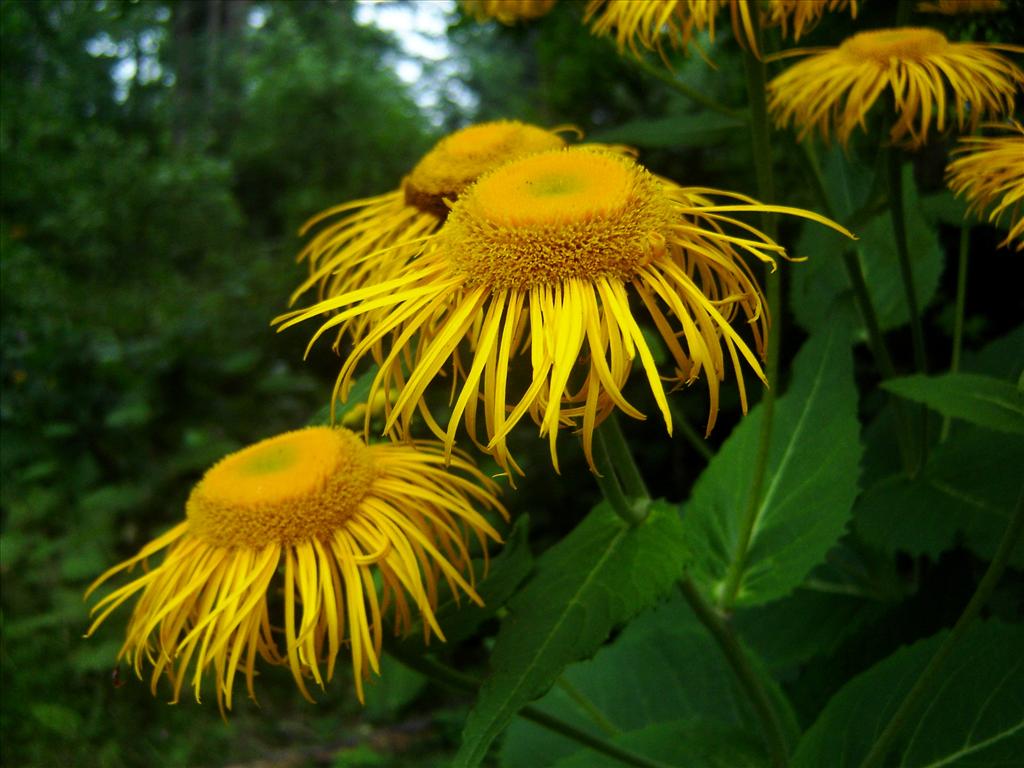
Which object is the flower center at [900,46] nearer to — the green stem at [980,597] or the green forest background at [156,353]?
the green forest background at [156,353]

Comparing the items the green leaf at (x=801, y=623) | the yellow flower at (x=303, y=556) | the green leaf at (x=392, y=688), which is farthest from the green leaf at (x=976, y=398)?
the green leaf at (x=392, y=688)

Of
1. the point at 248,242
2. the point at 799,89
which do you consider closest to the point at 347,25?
the point at 248,242

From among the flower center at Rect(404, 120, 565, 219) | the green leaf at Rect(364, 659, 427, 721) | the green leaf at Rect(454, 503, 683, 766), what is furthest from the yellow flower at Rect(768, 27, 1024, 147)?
the green leaf at Rect(364, 659, 427, 721)

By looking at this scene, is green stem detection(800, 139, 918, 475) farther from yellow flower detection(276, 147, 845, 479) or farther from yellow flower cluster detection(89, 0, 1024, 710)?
yellow flower detection(276, 147, 845, 479)

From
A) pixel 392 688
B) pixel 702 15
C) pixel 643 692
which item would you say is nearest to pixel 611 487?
pixel 702 15

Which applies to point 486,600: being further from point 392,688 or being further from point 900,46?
point 392,688

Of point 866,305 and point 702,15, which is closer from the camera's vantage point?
point 702,15
